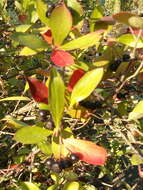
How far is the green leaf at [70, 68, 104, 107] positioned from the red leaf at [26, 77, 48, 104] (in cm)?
6

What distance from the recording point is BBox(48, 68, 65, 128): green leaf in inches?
28.4

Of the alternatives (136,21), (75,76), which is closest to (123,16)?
(136,21)

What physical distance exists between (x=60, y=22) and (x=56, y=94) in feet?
0.44

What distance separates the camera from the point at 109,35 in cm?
93

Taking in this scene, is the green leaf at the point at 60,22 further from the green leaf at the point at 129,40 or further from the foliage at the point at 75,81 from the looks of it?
the green leaf at the point at 129,40

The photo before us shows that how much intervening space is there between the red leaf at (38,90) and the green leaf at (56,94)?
0.07 metres

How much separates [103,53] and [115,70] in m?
0.06

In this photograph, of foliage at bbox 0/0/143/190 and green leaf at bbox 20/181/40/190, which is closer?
foliage at bbox 0/0/143/190

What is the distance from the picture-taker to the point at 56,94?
0.73 m

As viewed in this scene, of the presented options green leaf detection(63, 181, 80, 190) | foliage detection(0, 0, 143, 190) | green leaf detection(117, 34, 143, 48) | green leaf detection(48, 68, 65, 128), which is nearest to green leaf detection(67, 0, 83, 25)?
foliage detection(0, 0, 143, 190)

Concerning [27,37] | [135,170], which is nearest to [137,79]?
[27,37]

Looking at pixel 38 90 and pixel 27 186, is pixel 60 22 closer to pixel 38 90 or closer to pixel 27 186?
pixel 38 90

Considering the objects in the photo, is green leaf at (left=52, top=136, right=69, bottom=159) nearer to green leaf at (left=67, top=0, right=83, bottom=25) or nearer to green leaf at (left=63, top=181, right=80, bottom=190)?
green leaf at (left=63, top=181, right=80, bottom=190)

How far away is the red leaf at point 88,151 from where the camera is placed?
77 centimetres
